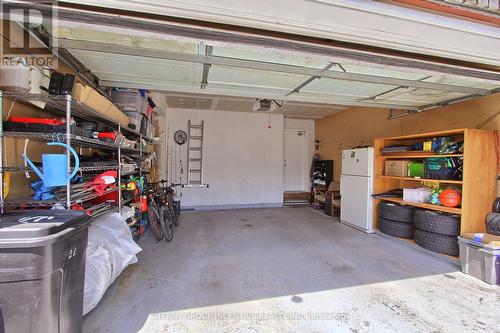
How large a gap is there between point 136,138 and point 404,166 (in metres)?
4.45

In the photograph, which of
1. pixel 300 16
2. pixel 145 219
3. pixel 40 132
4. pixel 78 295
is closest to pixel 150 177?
pixel 145 219

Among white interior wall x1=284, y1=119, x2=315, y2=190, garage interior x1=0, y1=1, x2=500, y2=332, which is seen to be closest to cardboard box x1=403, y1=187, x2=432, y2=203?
garage interior x1=0, y1=1, x2=500, y2=332

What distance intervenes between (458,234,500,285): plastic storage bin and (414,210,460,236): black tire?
261 millimetres

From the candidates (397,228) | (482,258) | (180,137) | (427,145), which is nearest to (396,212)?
(397,228)

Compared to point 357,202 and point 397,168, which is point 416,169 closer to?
point 397,168

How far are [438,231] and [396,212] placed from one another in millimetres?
709

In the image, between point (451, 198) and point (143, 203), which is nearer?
point (451, 198)

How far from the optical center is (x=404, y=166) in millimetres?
4023

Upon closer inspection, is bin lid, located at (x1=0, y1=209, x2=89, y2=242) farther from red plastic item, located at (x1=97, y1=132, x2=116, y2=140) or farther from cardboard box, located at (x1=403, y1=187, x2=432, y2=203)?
cardboard box, located at (x1=403, y1=187, x2=432, y2=203)

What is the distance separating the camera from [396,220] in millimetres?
3984

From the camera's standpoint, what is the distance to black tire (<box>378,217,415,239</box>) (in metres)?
3.88

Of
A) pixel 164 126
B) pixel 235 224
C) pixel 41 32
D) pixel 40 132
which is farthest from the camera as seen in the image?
pixel 164 126

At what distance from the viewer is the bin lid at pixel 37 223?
1.18 metres

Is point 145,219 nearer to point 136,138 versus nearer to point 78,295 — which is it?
point 136,138
